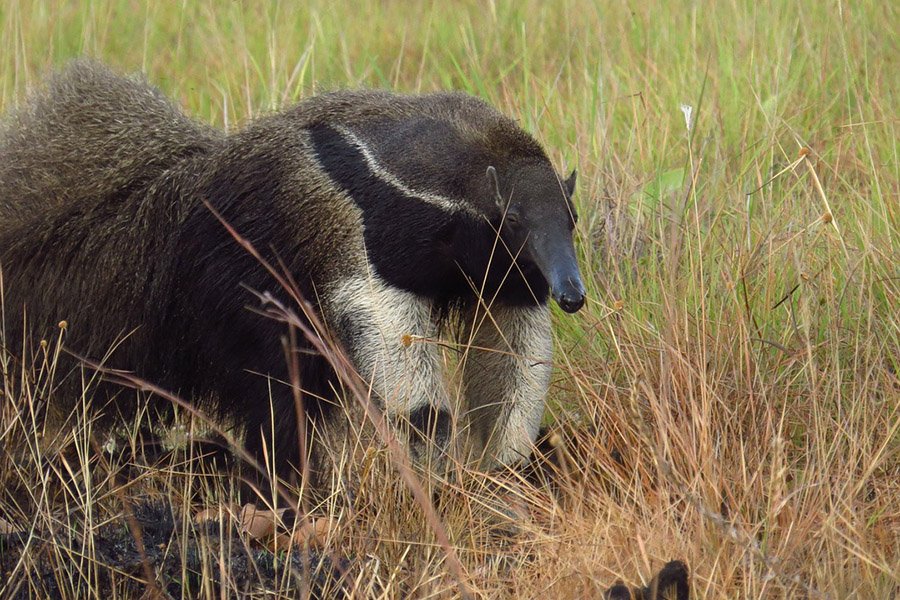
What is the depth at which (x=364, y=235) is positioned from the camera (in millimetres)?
4754

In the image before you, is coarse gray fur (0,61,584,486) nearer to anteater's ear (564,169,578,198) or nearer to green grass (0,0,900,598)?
anteater's ear (564,169,578,198)

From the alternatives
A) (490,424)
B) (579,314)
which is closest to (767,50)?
(579,314)

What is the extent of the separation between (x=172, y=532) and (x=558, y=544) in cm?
113

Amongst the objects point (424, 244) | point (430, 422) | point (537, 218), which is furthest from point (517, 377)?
point (537, 218)

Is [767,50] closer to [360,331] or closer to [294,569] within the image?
[360,331]

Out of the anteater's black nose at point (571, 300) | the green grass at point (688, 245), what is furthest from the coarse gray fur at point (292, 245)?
the green grass at point (688, 245)

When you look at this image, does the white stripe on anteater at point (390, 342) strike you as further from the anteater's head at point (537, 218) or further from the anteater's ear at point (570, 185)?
the anteater's ear at point (570, 185)

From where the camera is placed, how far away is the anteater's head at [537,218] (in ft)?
14.2

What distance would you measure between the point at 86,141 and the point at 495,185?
6.18 ft

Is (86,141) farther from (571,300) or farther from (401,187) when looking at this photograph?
(571,300)

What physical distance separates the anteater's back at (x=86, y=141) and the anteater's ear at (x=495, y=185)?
1448 mm

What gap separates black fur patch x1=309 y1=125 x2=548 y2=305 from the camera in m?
4.62

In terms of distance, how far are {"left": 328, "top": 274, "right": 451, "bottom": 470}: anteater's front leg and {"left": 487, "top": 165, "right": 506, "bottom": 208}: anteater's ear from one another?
50 centimetres

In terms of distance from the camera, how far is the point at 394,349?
185 inches
